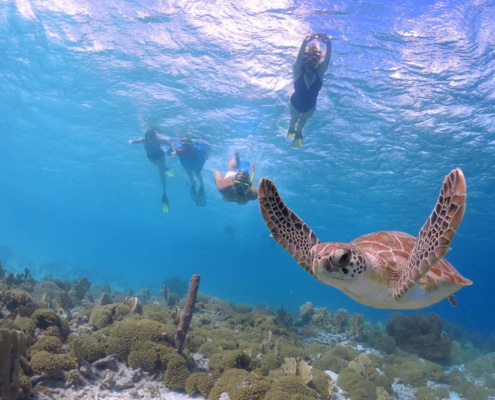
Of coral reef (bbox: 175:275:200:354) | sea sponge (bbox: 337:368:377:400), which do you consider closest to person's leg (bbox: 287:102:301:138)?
coral reef (bbox: 175:275:200:354)

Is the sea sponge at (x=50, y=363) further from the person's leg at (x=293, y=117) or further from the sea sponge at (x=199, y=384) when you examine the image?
the person's leg at (x=293, y=117)

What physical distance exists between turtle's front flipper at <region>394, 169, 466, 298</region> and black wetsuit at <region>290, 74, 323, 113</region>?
8729 mm

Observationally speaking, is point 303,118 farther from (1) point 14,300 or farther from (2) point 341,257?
(1) point 14,300

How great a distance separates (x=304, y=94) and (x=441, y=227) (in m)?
9.00

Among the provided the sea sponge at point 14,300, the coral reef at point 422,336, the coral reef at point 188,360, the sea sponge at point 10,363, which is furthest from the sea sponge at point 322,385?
the sea sponge at point 14,300

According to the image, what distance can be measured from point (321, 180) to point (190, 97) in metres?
14.4

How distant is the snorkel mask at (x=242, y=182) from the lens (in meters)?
9.20

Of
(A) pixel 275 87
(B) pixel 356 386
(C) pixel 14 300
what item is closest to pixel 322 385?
(B) pixel 356 386

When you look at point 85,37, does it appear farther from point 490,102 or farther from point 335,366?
point 490,102

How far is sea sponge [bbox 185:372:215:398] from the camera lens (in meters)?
5.20

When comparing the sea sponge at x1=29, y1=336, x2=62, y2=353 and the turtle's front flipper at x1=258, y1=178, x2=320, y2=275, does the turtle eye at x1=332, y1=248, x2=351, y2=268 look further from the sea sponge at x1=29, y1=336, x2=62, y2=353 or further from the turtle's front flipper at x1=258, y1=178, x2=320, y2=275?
the sea sponge at x1=29, y1=336, x2=62, y2=353

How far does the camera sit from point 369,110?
663 inches

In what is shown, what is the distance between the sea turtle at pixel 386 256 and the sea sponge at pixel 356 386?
3.11 meters

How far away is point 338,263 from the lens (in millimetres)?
2965
